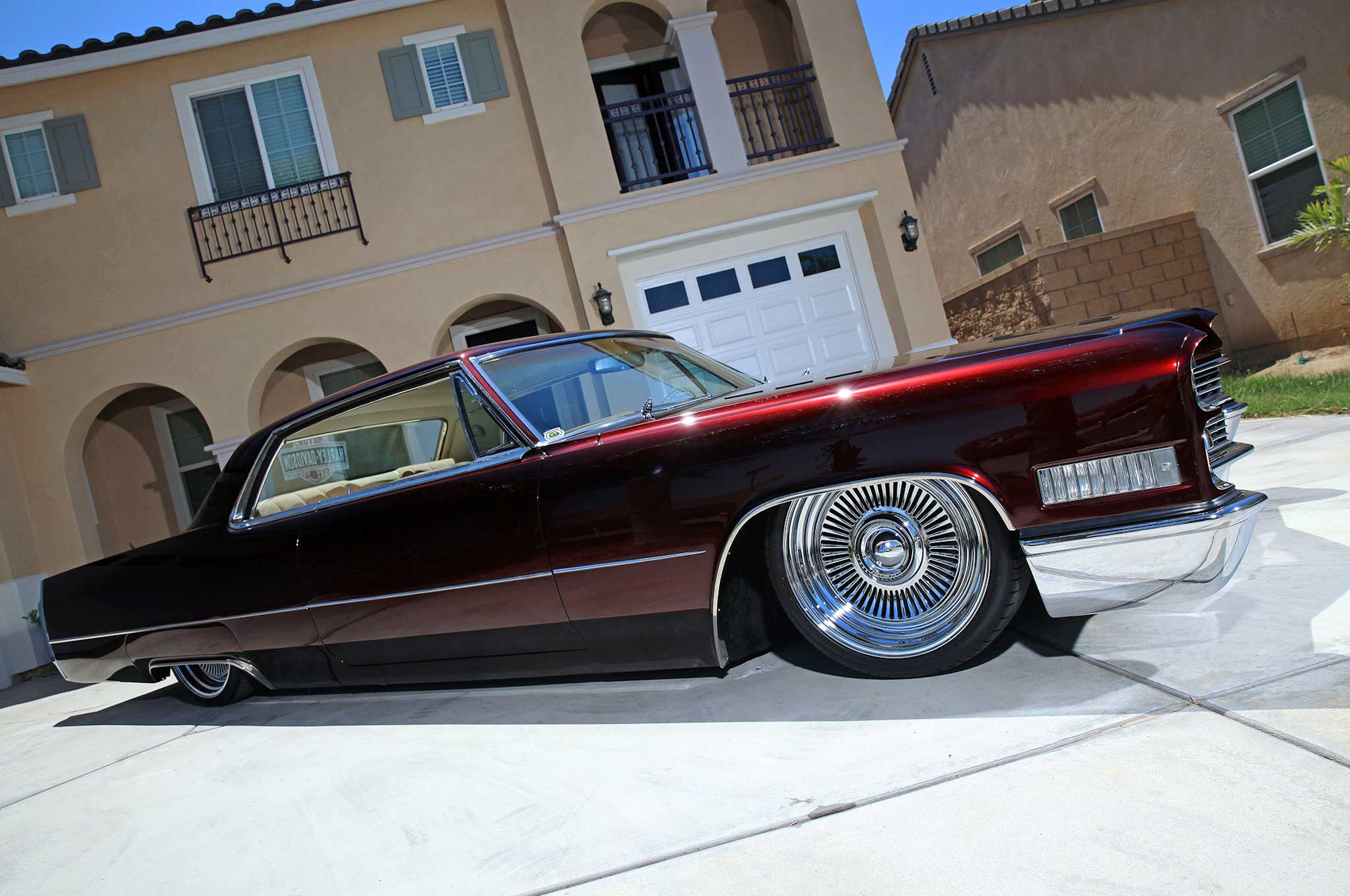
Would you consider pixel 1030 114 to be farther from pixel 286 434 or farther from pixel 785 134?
pixel 286 434

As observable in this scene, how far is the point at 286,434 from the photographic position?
369 cm

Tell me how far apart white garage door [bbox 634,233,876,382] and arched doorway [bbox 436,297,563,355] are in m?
2.16

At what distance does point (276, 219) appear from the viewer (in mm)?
9125

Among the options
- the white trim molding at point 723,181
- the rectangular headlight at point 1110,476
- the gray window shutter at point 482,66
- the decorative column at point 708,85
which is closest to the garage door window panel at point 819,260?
the white trim molding at point 723,181

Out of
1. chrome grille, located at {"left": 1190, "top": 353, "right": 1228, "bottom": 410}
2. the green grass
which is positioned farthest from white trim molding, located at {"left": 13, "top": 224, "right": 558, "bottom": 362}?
chrome grille, located at {"left": 1190, "top": 353, "right": 1228, "bottom": 410}

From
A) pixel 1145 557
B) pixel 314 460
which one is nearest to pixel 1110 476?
pixel 1145 557

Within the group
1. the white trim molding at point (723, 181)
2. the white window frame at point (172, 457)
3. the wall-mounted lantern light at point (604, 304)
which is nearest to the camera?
the wall-mounted lantern light at point (604, 304)

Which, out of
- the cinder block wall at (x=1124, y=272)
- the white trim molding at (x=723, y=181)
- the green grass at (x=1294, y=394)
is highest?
the white trim molding at (x=723, y=181)

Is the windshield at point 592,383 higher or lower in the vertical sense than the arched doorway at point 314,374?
lower

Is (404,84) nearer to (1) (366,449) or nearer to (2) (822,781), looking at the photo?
(1) (366,449)

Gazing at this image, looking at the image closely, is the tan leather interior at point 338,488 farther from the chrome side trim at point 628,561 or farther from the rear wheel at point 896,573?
the rear wheel at point 896,573

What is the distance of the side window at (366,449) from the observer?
327 centimetres

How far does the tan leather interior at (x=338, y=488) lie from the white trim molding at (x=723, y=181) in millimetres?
5898

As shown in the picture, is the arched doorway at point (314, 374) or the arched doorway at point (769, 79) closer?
the arched doorway at point (769, 79)
